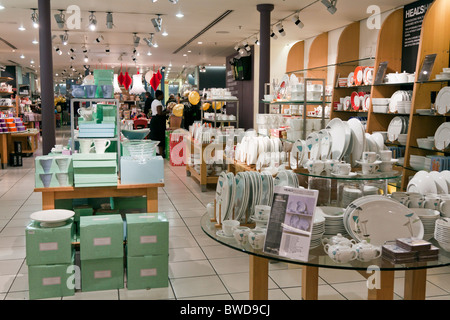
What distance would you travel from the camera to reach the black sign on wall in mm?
6883

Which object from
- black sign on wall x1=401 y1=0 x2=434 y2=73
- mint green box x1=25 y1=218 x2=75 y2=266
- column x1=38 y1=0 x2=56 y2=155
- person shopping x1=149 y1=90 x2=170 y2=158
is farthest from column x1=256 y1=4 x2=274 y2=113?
mint green box x1=25 y1=218 x2=75 y2=266

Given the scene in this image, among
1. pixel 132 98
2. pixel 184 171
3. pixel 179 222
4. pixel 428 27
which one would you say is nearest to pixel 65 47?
pixel 132 98

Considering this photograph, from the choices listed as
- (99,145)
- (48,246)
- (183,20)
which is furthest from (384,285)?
(183,20)

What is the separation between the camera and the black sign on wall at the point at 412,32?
6883mm

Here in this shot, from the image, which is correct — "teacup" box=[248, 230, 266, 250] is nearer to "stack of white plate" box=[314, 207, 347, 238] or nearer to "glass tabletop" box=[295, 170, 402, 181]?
"stack of white plate" box=[314, 207, 347, 238]

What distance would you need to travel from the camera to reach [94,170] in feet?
12.4

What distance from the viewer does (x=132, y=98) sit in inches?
666

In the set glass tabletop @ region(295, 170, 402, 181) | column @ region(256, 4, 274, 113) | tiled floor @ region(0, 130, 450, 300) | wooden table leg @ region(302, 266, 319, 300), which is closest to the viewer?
wooden table leg @ region(302, 266, 319, 300)

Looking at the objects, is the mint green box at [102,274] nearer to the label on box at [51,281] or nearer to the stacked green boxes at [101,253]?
the stacked green boxes at [101,253]

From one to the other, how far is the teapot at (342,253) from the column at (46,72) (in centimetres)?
498

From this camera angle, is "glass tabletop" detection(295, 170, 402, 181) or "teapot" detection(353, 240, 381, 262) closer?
"teapot" detection(353, 240, 381, 262)

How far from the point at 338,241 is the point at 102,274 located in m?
2.11

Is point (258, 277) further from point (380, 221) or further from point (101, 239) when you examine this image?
point (101, 239)

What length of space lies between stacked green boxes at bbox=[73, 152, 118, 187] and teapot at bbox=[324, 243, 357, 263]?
2.33 m
